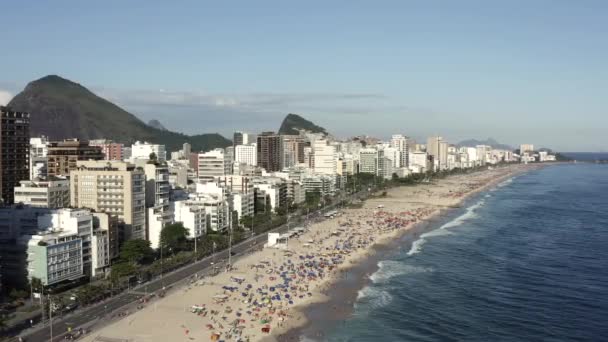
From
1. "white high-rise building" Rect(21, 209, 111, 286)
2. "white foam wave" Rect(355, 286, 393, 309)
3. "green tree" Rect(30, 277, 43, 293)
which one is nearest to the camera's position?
"green tree" Rect(30, 277, 43, 293)

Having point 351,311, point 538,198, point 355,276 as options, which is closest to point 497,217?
point 538,198

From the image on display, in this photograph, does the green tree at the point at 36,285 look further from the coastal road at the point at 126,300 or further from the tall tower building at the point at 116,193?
the tall tower building at the point at 116,193

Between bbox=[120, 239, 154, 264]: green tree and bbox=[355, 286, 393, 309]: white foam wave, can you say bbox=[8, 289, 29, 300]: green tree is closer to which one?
bbox=[120, 239, 154, 264]: green tree

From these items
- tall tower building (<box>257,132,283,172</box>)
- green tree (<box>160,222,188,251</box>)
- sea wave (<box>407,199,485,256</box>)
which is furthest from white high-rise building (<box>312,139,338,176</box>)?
green tree (<box>160,222,188,251</box>)

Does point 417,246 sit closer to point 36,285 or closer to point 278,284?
point 278,284

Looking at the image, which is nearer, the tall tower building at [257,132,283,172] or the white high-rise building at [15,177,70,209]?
the white high-rise building at [15,177,70,209]

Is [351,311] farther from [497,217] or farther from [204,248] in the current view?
[497,217]

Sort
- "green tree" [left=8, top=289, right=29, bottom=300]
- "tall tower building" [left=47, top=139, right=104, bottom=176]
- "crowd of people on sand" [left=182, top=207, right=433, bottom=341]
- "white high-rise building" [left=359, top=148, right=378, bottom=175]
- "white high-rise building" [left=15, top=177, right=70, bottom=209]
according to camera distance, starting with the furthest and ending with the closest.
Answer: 1. "white high-rise building" [left=359, top=148, right=378, bottom=175]
2. "tall tower building" [left=47, top=139, right=104, bottom=176]
3. "white high-rise building" [left=15, top=177, right=70, bottom=209]
4. "green tree" [left=8, top=289, right=29, bottom=300]
5. "crowd of people on sand" [left=182, top=207, right=433, bottom=341]
